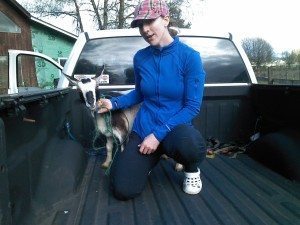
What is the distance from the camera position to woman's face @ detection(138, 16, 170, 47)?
324 centimetres

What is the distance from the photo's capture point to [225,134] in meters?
4.60

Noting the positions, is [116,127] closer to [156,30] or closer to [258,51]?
[156,30]

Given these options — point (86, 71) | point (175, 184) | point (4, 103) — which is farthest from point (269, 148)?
point (4, 103)

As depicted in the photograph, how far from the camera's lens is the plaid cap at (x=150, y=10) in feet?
10.4

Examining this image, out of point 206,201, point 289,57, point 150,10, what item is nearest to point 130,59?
point 150,10

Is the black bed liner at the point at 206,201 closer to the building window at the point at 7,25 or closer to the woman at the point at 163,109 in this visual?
the woman at the point at 163,109

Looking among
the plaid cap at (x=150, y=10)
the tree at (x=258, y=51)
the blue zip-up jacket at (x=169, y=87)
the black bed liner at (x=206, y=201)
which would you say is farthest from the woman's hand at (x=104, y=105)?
the tree at (x=258, y=51)

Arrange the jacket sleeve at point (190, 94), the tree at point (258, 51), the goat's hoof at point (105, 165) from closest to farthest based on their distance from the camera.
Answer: the jacket sleeve at point (190, 94)
the goat's hoof at point (105, 165)
the tree at point (258, 51)

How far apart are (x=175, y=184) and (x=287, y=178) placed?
1088 mm

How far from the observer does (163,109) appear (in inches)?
135

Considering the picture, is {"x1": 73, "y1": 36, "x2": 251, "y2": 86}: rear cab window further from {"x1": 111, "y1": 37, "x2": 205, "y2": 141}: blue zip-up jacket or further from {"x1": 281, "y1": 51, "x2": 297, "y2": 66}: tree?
{"x1": 281, "y1": 51, "x2": 297, "y2": 66}: tree

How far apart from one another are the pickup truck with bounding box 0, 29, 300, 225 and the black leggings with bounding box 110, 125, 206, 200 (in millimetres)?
112

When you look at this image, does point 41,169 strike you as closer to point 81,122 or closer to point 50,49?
point 81,122

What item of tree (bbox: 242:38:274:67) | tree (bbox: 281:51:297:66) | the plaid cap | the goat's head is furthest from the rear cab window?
tree (bbox: 242:38:274:67)
